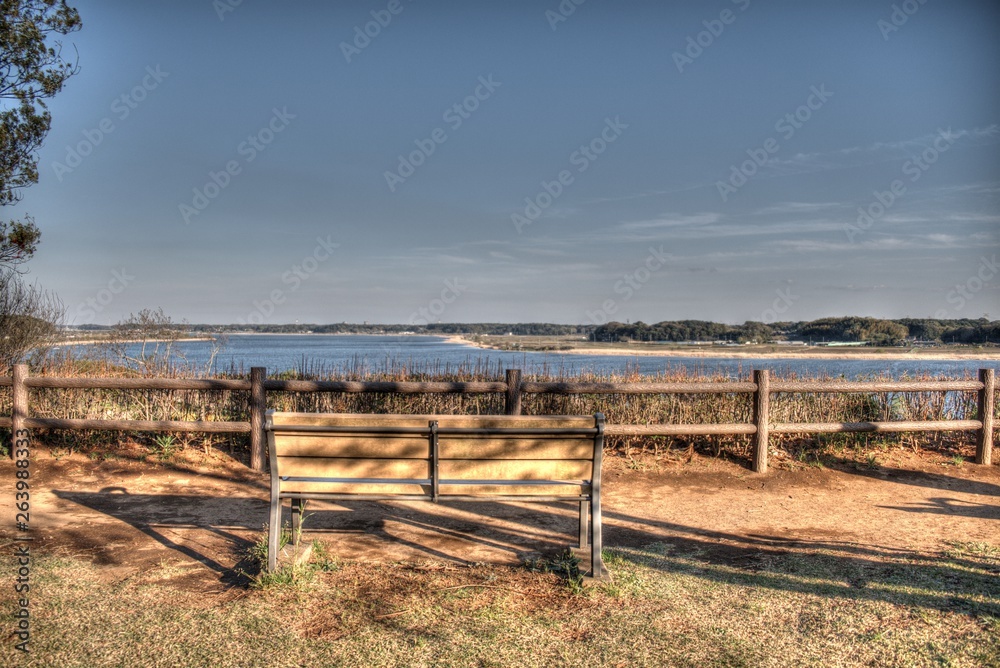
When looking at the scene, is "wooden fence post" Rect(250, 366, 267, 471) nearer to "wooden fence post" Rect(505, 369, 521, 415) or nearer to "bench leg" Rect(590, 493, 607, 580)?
"wooden fence post" Rect(505, 369, 521, 415)

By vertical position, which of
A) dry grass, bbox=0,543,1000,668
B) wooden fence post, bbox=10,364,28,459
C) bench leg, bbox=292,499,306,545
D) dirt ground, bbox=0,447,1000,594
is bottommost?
dirt ground, bbox=0,447,1000,594

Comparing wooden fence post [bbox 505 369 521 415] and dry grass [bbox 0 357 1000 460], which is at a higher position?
wooden fence post [bbox 505 369 521 415]

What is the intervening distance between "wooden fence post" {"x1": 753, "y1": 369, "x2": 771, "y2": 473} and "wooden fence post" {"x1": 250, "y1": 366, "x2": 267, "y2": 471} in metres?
5.61

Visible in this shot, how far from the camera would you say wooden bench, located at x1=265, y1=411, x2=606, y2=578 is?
4.03 m

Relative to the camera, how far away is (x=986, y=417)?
8.31 meters

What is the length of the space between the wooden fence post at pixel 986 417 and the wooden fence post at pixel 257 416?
8.54 m

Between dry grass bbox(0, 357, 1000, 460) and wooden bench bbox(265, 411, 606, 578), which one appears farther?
dry grass bbox(0, 357, 1000, 460)

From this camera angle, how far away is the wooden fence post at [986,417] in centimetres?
831

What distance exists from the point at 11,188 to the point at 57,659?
1173 cm

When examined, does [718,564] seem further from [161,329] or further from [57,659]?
[161,329]

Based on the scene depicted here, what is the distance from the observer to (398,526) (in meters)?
5.43

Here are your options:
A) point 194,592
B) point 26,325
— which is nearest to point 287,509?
point 194,592

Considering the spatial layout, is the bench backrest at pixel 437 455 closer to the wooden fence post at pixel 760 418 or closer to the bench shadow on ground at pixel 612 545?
the bench shadow on ground at pixel 612 545

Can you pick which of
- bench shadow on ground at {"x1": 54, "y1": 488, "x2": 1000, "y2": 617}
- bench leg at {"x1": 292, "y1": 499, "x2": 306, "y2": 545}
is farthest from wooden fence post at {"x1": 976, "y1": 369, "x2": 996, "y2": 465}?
bench leg at {"x1": 292, "y1": 499, "x2": 306, "y2": 545}
